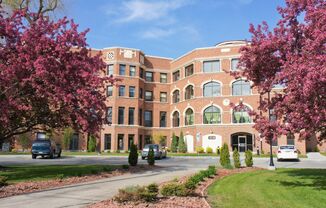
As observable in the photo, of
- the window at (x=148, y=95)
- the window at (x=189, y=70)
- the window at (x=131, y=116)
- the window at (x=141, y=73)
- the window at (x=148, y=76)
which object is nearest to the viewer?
the window at (x=189, y=70)

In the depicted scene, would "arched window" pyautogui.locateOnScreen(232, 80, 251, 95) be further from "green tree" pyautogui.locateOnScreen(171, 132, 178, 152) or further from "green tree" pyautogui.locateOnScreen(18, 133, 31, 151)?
"green tree" pyautogui.locateOnScreen(18, 133, 31, 151)

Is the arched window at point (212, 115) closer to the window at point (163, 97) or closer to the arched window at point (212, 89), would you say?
the arched window at point (212, 89)

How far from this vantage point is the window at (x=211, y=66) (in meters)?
48.2

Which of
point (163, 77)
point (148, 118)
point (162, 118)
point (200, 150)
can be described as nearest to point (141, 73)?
point (163, 77)

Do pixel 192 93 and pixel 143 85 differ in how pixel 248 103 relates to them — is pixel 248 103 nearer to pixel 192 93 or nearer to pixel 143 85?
pixel 192 93

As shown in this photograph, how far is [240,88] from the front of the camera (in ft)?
155

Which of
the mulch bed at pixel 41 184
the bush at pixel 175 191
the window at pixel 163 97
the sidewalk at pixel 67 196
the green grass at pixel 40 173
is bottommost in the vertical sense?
the sidewalk at pixel 67 196

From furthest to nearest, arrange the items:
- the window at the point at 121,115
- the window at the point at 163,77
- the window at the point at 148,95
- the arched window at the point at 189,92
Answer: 1. the window at the point at 163,77
2. the window at the point at 148,95
3. the arched window at the point at 189,92
4. the window at the point at 121,115

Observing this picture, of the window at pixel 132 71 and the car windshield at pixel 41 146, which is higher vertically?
the window at pixel 132 71

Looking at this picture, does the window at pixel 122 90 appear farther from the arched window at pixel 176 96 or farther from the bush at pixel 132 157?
the bush at pixel 132 157

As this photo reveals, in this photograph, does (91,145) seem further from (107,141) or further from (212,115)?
(212,115)

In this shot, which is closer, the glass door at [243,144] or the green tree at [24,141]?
the glass door at [243,144]

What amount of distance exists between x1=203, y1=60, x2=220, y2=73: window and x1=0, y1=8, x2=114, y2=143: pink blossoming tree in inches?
1282

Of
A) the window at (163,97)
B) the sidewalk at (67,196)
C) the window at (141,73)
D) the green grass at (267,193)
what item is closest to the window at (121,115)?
the window at (141,73)
